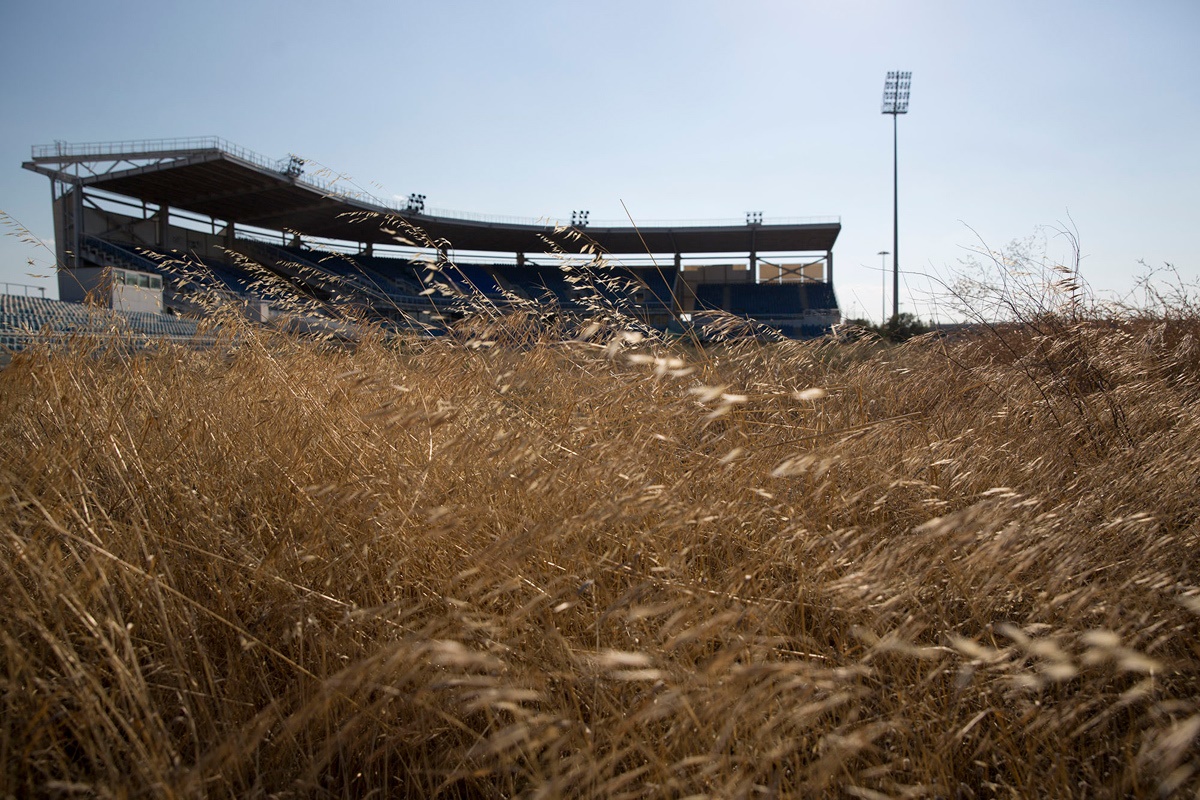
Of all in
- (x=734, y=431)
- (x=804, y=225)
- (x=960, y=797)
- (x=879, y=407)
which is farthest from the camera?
(x=804, y=225)

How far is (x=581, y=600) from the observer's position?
1.12 metres

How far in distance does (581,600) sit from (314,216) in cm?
2913

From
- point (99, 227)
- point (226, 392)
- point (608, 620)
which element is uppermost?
point (99, 227)

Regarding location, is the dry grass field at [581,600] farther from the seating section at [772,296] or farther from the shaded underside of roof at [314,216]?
the seating section at [772,296]

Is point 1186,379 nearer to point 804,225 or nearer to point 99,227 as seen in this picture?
point 804,225

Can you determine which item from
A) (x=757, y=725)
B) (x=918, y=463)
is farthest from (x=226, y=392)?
(x=918, y=463)

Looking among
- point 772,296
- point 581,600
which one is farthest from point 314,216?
point 581,600

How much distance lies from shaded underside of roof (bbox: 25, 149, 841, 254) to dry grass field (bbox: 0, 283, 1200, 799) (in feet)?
49.7

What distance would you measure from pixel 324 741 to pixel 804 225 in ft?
101

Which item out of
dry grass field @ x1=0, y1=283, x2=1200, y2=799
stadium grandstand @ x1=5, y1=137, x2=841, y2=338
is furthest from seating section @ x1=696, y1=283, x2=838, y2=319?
dry grass field @ x1=0, y1=283, x2=1200, y2=799

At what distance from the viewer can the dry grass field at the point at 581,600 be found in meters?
0.80

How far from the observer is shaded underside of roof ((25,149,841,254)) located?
2114 cm

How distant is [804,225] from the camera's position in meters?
28.6

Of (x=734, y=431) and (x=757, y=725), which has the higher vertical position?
(x=734, y=431)
